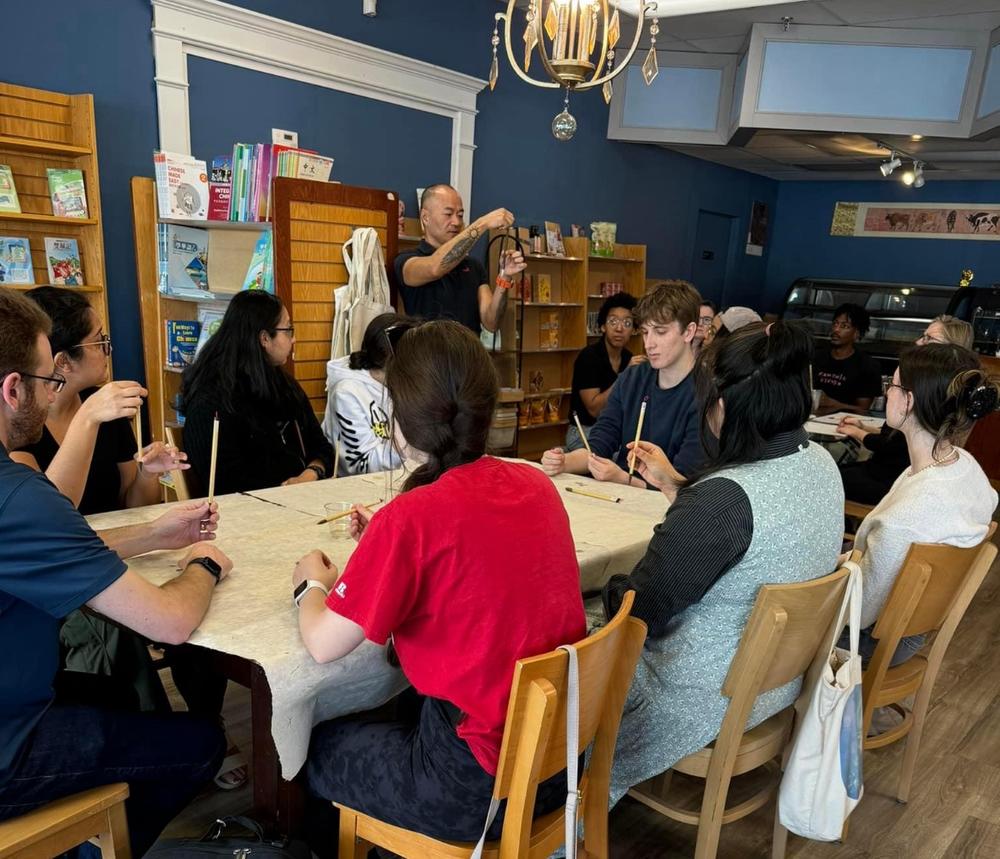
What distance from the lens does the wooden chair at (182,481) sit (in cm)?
225

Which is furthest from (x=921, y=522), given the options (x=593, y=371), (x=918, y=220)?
(x=918, y=220)

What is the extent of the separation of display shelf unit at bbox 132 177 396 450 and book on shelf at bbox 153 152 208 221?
2.9 inches

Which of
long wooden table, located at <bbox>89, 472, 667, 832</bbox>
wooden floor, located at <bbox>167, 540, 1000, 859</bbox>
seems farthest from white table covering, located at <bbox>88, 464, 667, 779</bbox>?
wooden floor, located at <bbox>167, 540, 1000, 859</bbox>

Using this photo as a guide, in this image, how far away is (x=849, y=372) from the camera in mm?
4746

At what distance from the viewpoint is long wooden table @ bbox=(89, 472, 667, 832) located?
1254 millimetres

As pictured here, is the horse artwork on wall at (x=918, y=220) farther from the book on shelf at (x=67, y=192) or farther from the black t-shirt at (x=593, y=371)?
the book on shelf at (x=67, y=192)

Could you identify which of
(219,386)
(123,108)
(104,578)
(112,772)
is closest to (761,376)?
(104,578)

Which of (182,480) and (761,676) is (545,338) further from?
(761,676)

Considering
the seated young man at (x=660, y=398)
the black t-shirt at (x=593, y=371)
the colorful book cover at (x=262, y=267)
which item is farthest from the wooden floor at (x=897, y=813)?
the black t-shirt at (x=593, y=371)

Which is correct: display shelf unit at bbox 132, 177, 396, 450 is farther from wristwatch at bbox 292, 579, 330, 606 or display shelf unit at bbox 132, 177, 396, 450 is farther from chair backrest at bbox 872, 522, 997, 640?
chair backrest at bbox 872, 522, 997, 640

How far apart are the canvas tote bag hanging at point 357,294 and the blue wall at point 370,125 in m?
1.05

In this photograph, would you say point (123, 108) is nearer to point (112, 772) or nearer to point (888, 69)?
point (112, 772)

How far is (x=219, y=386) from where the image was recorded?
244 centimetres

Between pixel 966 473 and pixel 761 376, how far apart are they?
2.96 ft
